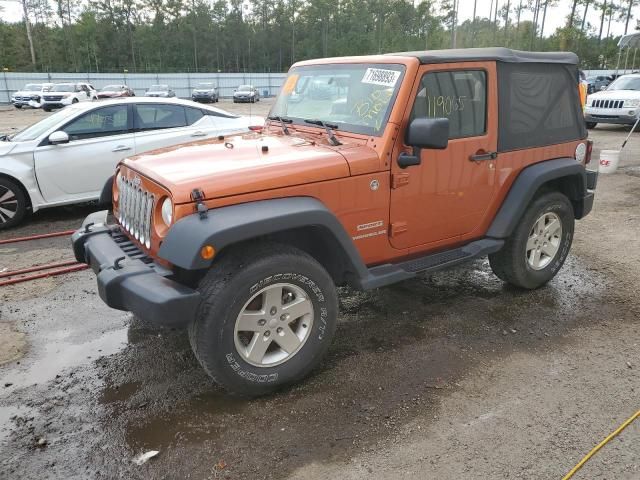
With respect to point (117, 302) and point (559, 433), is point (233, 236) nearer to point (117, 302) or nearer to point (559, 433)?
point (117, 302)

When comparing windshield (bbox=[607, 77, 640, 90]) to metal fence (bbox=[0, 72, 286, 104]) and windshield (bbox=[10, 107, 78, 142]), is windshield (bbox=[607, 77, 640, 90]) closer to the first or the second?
windshield (bbox=[10, 107, 78, 142])

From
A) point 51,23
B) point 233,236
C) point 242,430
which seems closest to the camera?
point 233,236

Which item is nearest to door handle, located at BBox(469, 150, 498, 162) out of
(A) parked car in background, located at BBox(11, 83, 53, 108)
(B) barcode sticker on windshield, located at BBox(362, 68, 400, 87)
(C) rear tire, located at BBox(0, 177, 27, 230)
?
(B) barcode sticker on windshield, located at BBox(362, 68, 400, 87)

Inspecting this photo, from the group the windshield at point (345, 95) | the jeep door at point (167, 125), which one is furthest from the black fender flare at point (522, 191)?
the jeep door at point (167, 125)

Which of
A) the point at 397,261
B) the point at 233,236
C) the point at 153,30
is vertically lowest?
the point at 397,261

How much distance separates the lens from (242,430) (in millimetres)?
3031

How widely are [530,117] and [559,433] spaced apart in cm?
258

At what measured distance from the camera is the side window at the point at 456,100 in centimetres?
374

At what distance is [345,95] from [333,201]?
1.02 meters

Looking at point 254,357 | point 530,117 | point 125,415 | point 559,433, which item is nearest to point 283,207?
point 254,357

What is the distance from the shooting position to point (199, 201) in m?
2.91

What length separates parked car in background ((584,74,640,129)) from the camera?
15.4 m

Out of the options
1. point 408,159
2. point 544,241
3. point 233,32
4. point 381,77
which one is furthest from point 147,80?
point 408,159

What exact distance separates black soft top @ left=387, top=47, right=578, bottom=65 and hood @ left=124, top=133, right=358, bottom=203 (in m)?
0.87
